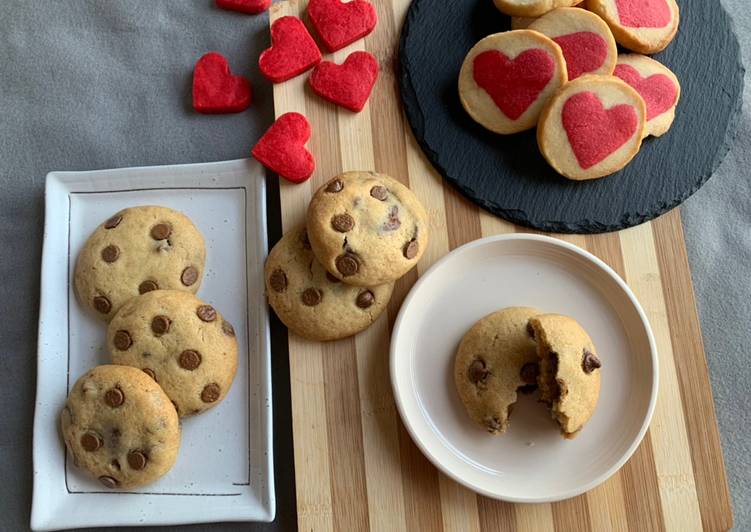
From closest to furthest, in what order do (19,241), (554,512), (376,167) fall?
(554,512)
(376,167)
(19,241)

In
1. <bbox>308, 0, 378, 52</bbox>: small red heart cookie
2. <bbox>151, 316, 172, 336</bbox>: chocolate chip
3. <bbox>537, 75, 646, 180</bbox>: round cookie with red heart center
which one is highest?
<bbox>308, 0, 378, 52</bbox>: small red heart cookie

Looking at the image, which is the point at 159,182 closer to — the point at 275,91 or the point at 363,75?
the point at 275,91

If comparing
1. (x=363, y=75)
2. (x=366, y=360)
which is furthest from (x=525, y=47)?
(x=366, y=360)

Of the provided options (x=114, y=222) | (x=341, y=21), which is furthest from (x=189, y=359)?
(x=341, y=21)

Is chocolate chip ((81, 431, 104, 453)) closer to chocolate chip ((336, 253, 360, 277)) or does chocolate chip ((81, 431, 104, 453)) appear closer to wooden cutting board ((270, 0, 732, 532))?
wooden cutting board ((270, 0, 732, 532))

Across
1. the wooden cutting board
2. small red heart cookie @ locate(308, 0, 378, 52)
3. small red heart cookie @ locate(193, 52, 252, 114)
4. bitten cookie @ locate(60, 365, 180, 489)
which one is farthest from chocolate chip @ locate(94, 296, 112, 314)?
small red heart cookie @ locate(308, 0, 378, 52)

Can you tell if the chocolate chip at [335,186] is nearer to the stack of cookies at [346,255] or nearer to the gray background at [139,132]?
the stack of cookies at [346,255]

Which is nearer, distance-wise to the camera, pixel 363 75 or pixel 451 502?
pixel 451 502

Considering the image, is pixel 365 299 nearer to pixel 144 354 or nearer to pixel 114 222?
pixel 144 354
